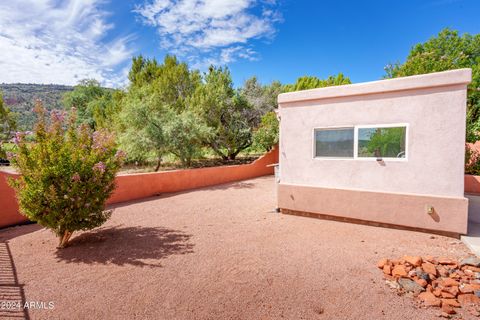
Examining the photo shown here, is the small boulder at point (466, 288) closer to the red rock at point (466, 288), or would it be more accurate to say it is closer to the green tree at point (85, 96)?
the red rock at point (466, 288)

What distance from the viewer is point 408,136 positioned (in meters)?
5.99

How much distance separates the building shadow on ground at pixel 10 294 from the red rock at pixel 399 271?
5.77 metres

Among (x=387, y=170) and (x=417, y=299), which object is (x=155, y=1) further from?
(x=417, y=299)

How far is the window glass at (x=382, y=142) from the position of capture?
242 inches

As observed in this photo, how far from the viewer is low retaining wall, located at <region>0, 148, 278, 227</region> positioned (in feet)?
23.9

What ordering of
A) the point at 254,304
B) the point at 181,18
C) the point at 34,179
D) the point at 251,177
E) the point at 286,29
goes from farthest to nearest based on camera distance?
1. the point at 286,29
2. the point at 251,177
3. the point at 181,18
4. the point at 34,179
5. the point at 254,304

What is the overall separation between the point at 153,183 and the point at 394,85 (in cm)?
1034

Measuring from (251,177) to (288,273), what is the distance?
1267cm

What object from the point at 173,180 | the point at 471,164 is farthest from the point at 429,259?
the point at 173,180

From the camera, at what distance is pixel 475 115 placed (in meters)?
16.9

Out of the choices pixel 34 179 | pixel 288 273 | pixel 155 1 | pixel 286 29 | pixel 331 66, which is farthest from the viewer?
pixel 331 66

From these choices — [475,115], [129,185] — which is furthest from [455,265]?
[475,115]

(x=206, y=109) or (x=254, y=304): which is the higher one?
(x=206, y=109)

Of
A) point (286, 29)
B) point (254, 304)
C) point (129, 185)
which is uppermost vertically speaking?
point (286, 29)
